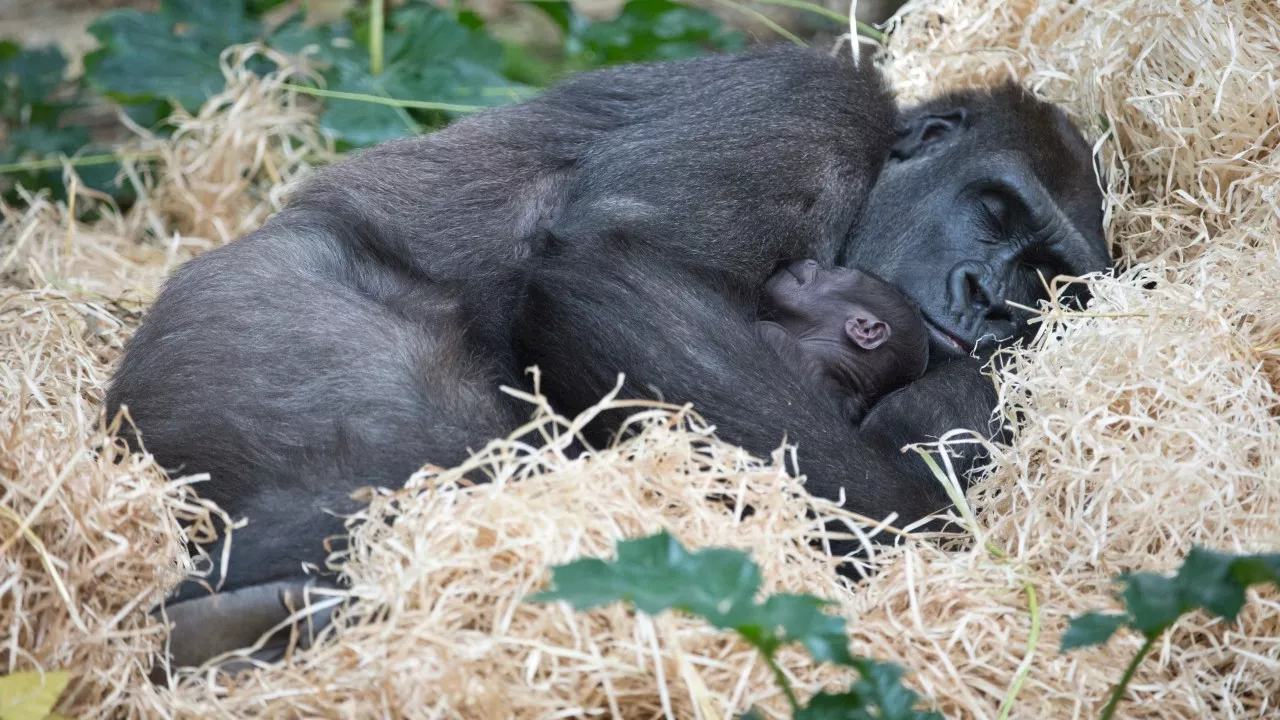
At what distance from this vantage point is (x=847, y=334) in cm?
292

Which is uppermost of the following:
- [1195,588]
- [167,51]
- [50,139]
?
[1195,588]

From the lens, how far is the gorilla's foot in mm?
2096

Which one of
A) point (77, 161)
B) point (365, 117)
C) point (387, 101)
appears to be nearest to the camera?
point (387, 101)

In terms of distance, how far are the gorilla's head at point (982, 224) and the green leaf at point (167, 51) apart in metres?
2.85

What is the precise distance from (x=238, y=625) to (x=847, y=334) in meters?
1.56

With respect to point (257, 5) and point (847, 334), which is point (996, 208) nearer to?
point (847, 334)

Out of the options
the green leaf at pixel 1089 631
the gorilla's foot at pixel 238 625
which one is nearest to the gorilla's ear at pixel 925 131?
the green leaf at pixel 1089 631

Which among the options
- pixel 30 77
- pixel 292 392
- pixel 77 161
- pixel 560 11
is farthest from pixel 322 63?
pixel 292 392

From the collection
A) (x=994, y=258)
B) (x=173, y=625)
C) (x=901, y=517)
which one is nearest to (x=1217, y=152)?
(x=994, y=258)

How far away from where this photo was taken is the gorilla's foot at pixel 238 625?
2096 mm

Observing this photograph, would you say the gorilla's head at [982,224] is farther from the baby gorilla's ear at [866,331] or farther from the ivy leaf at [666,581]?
the ivy leaf at [666,581]

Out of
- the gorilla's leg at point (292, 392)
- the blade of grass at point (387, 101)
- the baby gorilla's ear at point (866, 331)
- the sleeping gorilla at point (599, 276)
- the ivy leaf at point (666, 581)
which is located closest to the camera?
the ivy leaf at point (666, 581)

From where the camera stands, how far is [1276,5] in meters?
3.27

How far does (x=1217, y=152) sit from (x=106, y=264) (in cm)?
364
